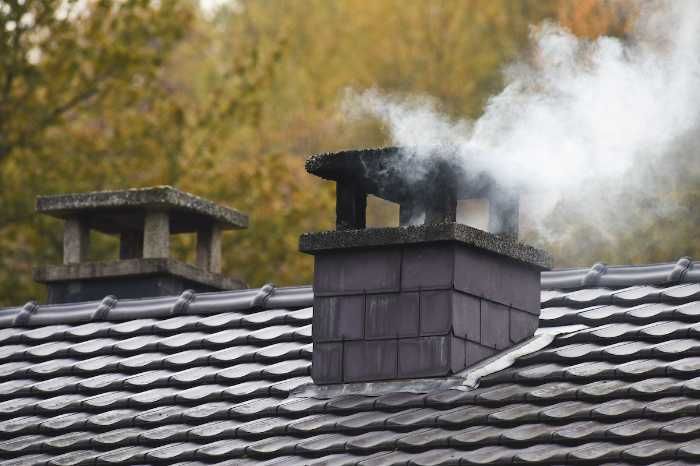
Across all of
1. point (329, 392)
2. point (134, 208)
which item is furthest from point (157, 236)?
point (329, 392)

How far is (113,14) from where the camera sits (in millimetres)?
22438

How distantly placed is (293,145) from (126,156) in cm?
571

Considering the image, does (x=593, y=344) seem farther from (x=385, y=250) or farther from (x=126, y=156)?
(x=126, y=156)

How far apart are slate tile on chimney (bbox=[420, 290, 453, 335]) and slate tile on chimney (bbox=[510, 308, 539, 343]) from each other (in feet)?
1.64

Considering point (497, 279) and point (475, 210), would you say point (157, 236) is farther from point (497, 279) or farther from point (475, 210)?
point (475, 210)

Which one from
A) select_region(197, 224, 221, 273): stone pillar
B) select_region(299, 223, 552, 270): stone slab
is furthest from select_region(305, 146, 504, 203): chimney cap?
select_region(197, 224, 221, 273): stone pillar

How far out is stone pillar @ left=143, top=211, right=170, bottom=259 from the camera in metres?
11.3

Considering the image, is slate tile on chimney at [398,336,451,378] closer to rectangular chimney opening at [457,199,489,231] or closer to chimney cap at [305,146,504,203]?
chimney cap at [305,146,504,203]

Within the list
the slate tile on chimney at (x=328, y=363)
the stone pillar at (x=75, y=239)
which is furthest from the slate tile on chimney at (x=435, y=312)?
the stone pillar at (x=75, y=239)

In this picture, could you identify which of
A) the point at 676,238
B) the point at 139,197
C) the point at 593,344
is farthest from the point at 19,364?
the point at 676,238

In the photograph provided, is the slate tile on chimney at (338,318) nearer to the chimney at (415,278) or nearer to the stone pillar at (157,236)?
the chimney at (415,278)

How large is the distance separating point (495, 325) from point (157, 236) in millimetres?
3733

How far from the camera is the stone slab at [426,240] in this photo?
8031mm

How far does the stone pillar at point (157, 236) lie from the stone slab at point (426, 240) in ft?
9.99
